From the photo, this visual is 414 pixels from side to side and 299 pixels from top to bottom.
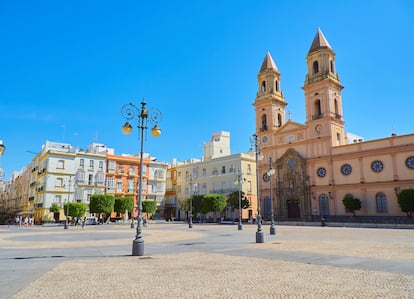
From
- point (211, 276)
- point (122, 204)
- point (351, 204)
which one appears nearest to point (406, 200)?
point (351, 204)

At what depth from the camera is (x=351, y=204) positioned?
137ft

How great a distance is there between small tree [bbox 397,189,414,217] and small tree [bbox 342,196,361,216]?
5.05 m

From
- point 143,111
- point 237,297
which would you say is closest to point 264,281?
point 237,297

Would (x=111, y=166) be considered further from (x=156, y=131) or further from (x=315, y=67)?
(x=156, y=131)

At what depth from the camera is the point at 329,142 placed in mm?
47031

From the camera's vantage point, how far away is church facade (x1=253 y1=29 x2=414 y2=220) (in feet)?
135

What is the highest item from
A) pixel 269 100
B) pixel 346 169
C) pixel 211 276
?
pixel 269 100

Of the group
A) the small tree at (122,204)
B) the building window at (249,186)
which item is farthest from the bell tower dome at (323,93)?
the small tree at (122,204)

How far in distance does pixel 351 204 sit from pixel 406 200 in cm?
649

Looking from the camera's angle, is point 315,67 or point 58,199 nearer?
point 315,67

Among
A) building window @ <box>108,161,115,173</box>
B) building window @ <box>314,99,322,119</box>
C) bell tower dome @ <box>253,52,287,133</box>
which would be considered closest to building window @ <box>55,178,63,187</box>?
building window @ <box>108,161,115,173</box>

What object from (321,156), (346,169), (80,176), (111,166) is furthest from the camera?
(111,166)

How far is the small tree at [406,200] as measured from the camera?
36.3 meters

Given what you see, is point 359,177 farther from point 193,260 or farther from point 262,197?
point 193,260
